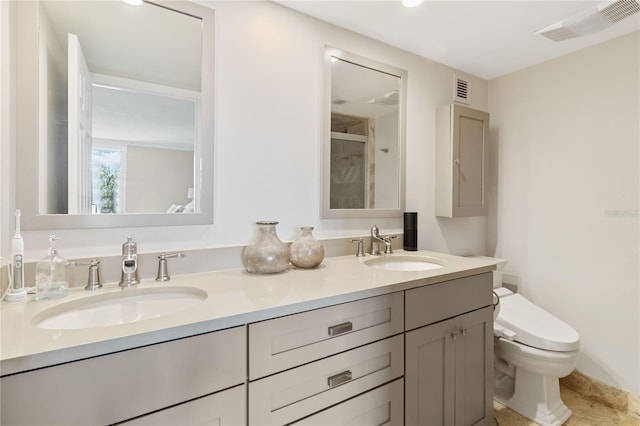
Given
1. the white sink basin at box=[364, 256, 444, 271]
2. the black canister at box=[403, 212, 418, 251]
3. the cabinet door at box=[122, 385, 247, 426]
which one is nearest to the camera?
the cabinet door at box=[122, 385, 247, 426]

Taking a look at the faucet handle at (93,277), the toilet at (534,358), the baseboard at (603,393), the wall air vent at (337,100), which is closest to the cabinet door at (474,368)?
the toilet at (534,358)

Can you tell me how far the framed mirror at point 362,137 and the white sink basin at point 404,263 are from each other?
0.28 metres

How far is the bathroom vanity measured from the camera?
0.67m

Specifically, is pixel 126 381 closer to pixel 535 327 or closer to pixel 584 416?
pixel 535 327

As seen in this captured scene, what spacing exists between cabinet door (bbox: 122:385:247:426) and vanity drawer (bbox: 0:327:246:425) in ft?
0.05

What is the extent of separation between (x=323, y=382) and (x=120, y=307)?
0.71 metres

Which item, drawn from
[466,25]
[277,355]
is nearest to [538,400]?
[277,355]

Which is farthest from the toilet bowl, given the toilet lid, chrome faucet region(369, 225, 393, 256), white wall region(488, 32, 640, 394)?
chrome faucet region(369, 225, 393, 256)

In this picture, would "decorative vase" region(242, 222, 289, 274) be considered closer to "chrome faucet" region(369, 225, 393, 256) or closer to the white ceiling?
"chrome faucet" region(369, 225, 393, 256)

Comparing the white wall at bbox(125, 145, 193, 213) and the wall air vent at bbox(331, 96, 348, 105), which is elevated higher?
the wall air vent at bbox(331, 96, 348, 105)

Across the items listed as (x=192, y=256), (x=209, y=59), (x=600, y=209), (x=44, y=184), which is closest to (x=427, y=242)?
(x=600, y=209)

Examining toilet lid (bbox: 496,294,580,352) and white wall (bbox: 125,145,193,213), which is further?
toilet lid (bbox: 496,294,580,352)

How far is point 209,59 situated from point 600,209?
7.67 feet

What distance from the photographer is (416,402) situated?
1.22 m
